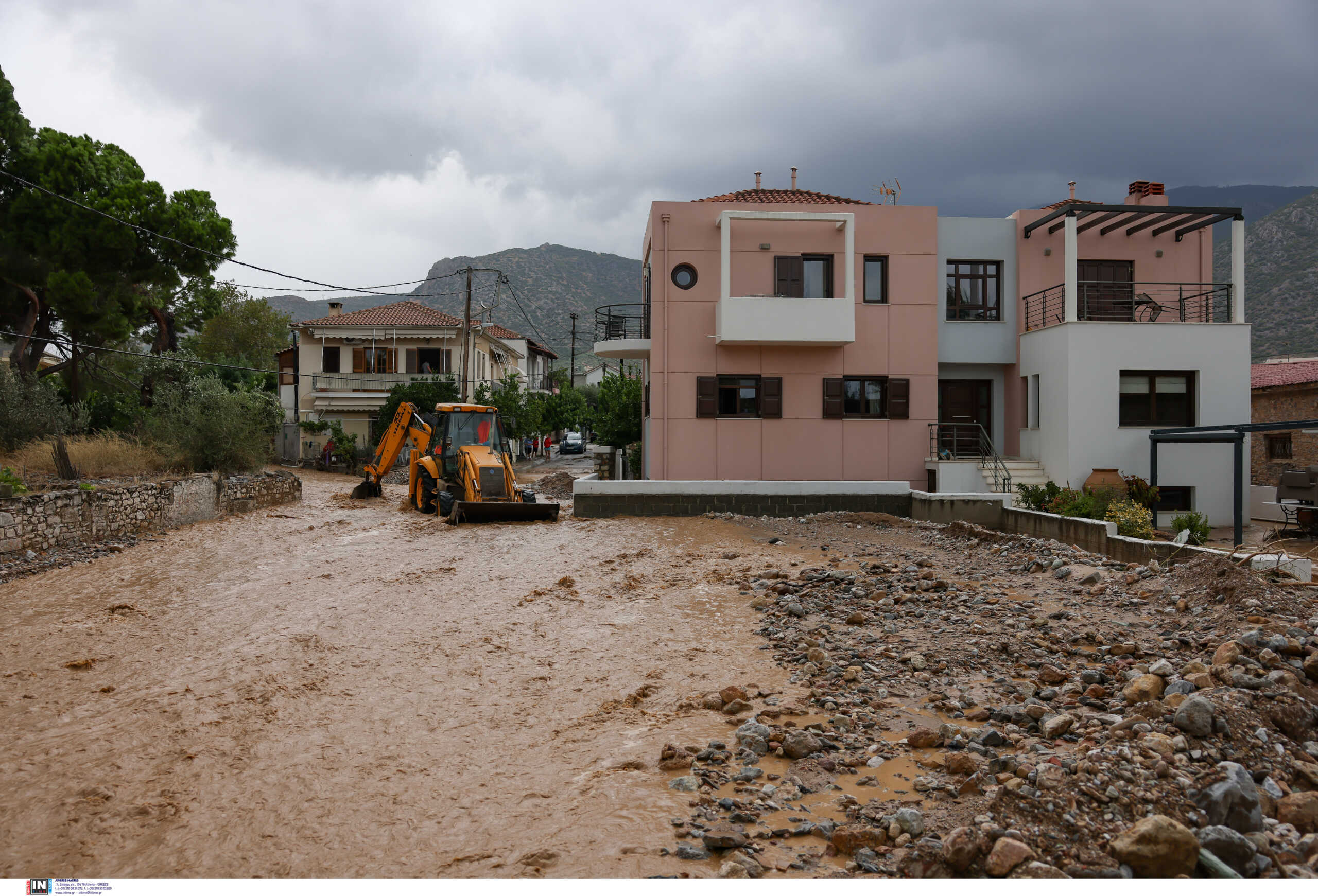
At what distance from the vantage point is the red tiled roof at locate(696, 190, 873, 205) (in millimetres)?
21969

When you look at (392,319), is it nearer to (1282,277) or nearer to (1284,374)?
(1284,374)

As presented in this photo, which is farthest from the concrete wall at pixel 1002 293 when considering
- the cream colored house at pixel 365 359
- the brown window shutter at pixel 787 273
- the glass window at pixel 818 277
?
the cream colored house at pixel 365 359

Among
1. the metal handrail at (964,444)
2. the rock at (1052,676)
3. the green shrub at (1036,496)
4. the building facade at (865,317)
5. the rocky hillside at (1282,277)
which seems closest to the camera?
the rock at (1052,676)

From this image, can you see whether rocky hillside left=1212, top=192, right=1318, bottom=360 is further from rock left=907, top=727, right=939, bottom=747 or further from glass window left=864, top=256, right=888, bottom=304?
rock left=907, top=727, right=939, bottom=747

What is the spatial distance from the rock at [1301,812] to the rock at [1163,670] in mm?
1893

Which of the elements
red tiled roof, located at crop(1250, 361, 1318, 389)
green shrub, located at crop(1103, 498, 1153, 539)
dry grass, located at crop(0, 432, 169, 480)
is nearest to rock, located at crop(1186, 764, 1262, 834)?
green shrub, located at crop(1103, 498, 1153, 539)

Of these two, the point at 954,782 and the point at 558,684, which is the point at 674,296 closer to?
the point at 558,684

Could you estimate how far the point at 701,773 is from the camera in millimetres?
4875

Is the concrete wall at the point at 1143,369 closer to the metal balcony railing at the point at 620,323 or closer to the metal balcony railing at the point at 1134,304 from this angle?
the metal balcony railing at the point at 1134,304

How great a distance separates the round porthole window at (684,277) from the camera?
21.2 m

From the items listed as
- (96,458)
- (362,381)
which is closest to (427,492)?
(96,458)

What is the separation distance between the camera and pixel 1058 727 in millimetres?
5023

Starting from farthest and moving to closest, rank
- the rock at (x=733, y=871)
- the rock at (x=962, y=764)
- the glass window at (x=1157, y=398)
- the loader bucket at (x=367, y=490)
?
the loader bucket at (x=367, y=490), the glass window at (x=1157, y=398), the rock at (x=962, y=764), the rock at (x=733, y=871)

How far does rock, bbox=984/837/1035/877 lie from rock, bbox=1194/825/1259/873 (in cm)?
71
